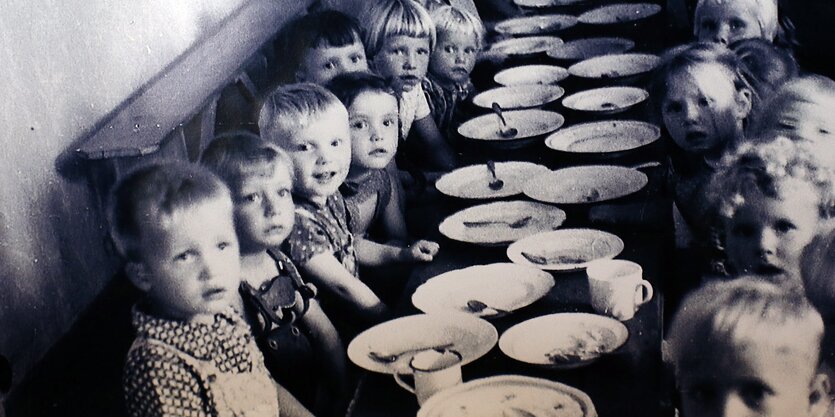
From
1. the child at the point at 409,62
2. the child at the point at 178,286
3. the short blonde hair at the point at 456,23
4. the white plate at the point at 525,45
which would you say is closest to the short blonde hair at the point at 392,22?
the child at the point at 409,62

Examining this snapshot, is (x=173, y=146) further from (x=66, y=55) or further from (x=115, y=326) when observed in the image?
(x=115, y=326)

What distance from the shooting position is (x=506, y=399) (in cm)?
200

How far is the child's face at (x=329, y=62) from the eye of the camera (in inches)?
96.8

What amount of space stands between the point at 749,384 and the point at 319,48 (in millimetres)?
1501

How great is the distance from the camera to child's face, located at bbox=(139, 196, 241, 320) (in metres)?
1.78

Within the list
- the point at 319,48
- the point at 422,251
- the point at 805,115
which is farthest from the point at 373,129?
the point at 805,115

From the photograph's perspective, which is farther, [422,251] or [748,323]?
[422,251]

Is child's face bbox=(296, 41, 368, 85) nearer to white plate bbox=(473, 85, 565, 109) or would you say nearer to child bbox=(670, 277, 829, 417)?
white plate bbox=(473, 85, 565, 109)

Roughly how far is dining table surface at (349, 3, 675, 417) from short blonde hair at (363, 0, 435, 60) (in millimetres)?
462

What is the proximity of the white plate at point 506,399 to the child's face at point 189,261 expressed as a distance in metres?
0.54

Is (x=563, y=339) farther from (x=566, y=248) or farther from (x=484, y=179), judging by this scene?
(x=484, y=179)

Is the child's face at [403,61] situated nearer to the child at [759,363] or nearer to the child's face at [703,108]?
the child's face at [703,108]

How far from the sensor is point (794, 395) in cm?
222

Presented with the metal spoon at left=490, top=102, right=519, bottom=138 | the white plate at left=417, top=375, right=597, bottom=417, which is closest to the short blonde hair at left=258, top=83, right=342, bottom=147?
the white plate at left=417, top=375, right=597, bottom=417
